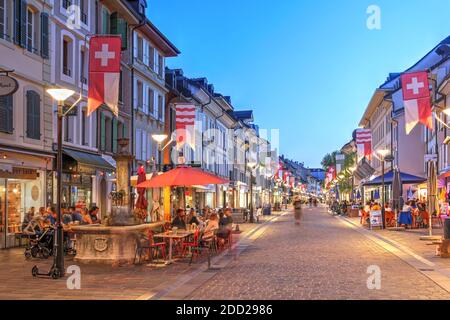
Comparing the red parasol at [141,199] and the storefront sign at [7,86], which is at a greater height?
the storefront sign at [7,86]

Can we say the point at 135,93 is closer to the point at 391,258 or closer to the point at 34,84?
the point at 34,84

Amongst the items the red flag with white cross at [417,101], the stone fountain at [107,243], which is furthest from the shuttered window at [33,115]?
the red flag with white cross at [417,101]

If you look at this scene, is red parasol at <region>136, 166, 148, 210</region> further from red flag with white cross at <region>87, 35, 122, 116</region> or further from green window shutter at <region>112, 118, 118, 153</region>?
green window shutter at <region>112, 118, 118, 153</region>

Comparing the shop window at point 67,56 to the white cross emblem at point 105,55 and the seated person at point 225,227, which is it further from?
the seated person at point 225,227

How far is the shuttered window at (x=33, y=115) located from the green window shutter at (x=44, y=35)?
1.75 metres

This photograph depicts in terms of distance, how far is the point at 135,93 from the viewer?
124ft

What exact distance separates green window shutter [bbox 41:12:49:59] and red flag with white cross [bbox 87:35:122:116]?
12.2ft

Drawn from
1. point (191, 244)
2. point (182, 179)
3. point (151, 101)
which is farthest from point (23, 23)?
point (151, 101)

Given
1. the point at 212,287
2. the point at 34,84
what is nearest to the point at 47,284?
the point at 212,287

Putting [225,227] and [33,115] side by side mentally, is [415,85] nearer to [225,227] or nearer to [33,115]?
[225,227]

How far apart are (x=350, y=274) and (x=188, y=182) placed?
23.4ft

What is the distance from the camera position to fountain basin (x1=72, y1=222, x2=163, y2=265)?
16.3 metres

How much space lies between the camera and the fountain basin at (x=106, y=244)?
16.3 metres
